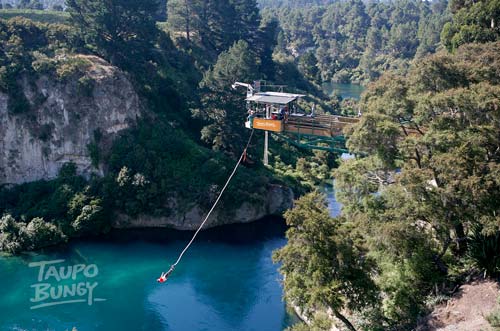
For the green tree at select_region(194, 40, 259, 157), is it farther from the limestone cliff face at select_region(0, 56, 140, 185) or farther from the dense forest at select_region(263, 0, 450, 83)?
the dense forest at select_region(263, 0, 450, 83)

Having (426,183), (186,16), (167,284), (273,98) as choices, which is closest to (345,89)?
(186,16)

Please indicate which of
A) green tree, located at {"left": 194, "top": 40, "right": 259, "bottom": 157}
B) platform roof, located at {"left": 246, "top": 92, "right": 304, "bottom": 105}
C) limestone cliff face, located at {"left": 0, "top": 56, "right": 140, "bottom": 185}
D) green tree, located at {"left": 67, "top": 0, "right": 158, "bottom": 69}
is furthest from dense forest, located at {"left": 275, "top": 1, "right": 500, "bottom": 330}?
green tree, located at {"left": 67, "top": 0, "right": 158, "bottom": 69}

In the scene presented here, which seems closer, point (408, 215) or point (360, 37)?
point (408, 215)

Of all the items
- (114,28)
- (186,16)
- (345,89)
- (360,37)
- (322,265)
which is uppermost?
(186,16)

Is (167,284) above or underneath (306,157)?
underneath

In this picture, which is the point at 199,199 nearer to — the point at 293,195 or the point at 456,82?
the point at 293,195

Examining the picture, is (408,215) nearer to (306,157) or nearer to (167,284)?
(167,284)

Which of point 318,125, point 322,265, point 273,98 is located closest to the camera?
point 322,265
